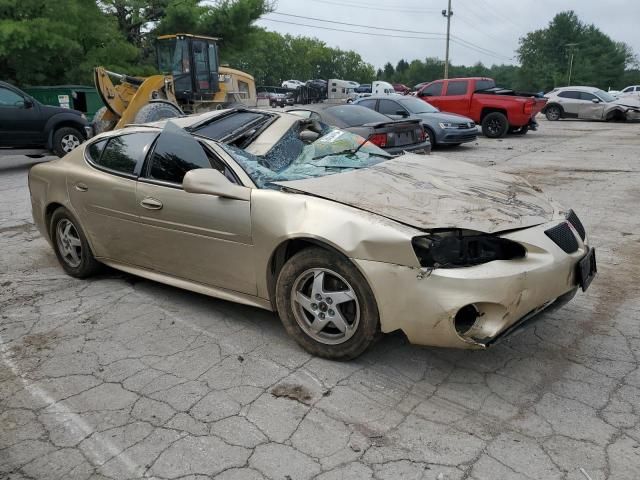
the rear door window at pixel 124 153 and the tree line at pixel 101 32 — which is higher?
the tree line at pixel 101 32

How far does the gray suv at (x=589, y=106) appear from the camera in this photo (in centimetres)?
2292

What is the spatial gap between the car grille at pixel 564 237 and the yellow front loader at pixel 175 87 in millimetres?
9572

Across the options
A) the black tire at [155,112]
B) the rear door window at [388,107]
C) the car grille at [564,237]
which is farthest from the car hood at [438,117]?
the car grille at [564,237]

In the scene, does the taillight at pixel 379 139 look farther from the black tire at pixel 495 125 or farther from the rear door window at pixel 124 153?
the black tire at pixel 495 125

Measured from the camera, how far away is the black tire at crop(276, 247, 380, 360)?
10.3 feet

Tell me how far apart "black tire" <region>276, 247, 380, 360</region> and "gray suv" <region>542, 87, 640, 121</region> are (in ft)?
73.8

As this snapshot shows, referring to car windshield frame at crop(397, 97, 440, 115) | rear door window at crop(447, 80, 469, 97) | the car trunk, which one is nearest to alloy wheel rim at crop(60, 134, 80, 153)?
the car trunk

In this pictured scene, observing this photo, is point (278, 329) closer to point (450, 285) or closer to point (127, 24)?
point (450, 285)

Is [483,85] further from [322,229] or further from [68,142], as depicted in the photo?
[322,229]

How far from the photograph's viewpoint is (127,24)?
25609mm

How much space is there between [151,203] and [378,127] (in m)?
→ 6.19

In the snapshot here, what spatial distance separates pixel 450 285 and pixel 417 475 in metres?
0.95

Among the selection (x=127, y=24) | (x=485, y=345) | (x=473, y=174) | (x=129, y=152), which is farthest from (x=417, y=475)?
(x=127, y=24)

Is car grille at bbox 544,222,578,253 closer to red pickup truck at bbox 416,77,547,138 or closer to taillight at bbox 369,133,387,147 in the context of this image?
taillight at bbox 369,133,387,147
